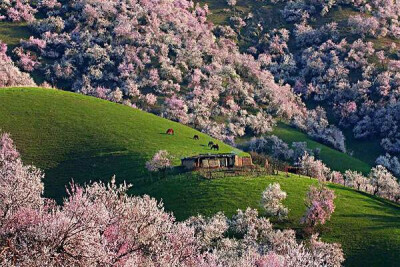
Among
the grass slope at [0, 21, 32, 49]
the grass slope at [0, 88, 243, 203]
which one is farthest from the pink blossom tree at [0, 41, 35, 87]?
the grass slope at [0, 88, 243, 203]

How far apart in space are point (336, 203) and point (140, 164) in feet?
105

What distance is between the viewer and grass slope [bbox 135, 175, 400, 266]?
217ft

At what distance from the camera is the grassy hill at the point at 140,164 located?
71.1m

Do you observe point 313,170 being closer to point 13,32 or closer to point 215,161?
point 215,161

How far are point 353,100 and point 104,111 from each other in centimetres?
9142

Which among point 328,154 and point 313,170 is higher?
point 313,170

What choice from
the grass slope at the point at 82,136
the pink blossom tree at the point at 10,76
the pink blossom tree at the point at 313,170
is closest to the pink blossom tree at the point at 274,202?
the grass slope at the point at 82,136

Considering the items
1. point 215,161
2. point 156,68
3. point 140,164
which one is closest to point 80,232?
point 140,164

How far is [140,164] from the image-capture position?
92250 millimetres

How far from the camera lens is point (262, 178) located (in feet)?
283

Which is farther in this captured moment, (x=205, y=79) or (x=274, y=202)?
(x=205, y=79)

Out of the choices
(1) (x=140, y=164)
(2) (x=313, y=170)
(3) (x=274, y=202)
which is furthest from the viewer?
(2) (x=313, y=170)

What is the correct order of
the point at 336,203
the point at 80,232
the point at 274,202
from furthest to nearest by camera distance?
the point at 336,203, the point at 274,202, the point at 80,232

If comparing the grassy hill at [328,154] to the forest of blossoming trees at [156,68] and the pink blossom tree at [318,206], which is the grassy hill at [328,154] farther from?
the pink blossom tree at [318,206]
